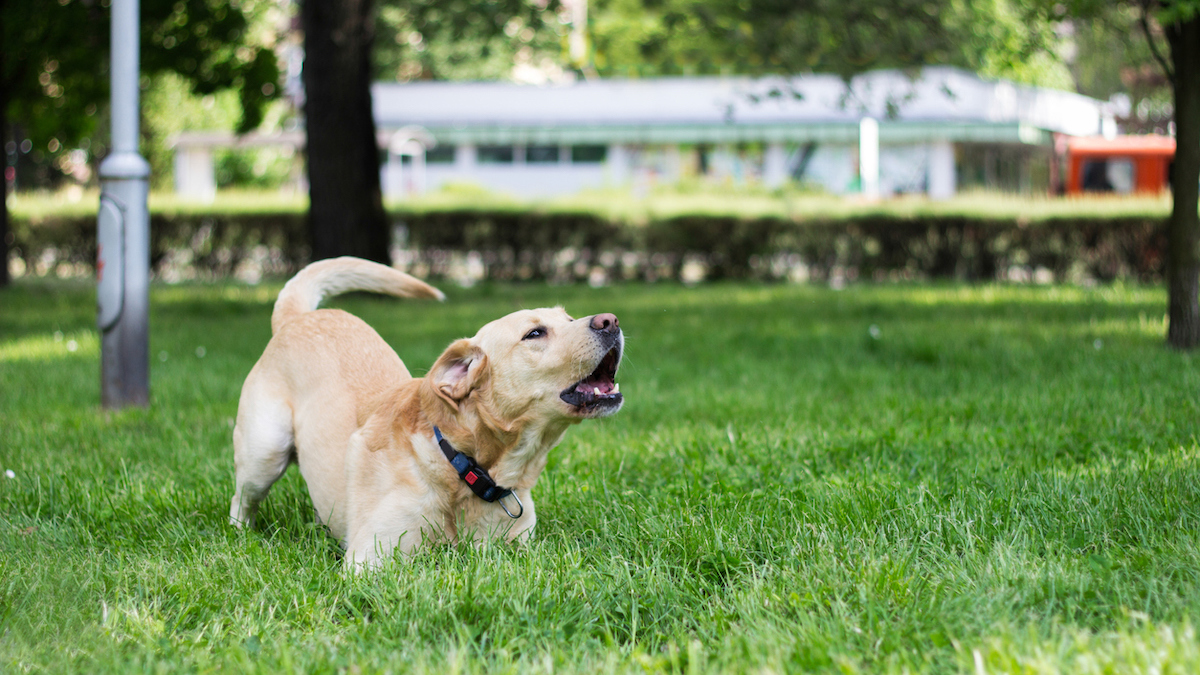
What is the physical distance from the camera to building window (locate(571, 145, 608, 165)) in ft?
124

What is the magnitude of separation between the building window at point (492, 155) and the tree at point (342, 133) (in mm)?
26737

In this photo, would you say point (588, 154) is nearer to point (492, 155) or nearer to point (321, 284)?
point (492, 155)

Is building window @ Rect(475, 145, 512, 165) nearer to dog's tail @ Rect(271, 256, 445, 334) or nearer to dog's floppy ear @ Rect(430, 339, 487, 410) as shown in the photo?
dog's tail @ Rect(271, 256, 445, 334)

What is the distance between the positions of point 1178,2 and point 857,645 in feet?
18.2

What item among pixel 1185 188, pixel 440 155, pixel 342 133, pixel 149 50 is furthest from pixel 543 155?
pixel 1185 188

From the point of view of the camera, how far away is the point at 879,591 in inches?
106

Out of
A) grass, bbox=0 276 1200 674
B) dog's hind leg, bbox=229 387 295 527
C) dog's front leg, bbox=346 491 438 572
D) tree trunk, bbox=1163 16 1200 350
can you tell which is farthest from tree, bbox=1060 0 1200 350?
dog's hind leg, bbox=229 387 295 527

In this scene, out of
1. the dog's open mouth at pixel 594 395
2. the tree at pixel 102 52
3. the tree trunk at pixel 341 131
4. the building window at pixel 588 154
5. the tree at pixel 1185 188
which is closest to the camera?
the dog's open mouth at pixel 594 395

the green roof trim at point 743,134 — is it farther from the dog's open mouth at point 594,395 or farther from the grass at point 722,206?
the dog's open mouth at point 594,395

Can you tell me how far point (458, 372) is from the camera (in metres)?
3.37

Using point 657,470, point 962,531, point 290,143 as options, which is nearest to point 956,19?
point 657,470

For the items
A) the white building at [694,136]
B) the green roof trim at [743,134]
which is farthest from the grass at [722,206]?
the green roof trim at [743,134]

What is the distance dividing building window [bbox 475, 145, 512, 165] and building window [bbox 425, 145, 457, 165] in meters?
1.11

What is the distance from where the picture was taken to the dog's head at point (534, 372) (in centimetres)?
326
